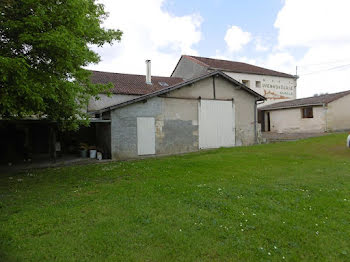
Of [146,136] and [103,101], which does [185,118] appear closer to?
[146,136]

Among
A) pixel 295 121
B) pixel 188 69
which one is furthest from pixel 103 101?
pixel 295 121

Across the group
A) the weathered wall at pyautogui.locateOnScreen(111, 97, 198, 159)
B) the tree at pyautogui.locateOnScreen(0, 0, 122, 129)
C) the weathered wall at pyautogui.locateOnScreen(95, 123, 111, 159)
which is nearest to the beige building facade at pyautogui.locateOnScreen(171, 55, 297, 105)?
the weathered wall at pyautogui.locateOnScreen(111, 97, 198, 159)

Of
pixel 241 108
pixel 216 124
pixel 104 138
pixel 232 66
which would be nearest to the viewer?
pixel 104 138

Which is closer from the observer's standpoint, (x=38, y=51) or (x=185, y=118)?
(x=38, y=51)

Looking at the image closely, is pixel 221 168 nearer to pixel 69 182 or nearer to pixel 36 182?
pixel 69 182

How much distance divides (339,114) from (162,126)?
53.6 ft

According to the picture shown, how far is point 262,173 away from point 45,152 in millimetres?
14625

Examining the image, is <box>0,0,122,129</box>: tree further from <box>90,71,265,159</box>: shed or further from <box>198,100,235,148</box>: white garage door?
<box>198,100,235,148</box>: white garage door

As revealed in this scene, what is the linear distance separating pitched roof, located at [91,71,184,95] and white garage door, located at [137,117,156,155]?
526cm

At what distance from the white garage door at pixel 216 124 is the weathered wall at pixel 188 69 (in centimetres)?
921

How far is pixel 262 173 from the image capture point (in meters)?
7.74

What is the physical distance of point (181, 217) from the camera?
430 centimetres

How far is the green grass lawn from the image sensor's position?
3248mm

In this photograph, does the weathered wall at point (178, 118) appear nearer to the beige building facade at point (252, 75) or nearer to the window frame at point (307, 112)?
the window frame at point (307, 112)
